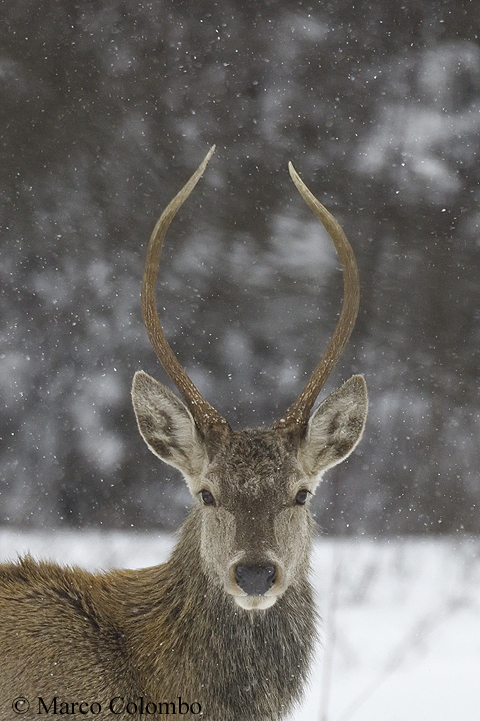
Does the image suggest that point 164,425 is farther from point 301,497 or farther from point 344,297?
point 344,297

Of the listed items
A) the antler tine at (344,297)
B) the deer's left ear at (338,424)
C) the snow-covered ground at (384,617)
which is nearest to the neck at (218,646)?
the snow-covered ground at (384,617)

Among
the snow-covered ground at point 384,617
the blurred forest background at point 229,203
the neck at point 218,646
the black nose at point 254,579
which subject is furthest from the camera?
the blurred forest background at point 229,203

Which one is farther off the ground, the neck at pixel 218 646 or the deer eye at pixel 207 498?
the deer eye at pixel 207 498

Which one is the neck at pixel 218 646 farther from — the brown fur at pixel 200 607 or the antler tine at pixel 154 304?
the antler tine at pixel 154 304

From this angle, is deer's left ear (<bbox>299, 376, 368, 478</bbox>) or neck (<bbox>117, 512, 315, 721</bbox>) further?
deer's left ear (<bbox>299, 376, 368, 478</bbox>)

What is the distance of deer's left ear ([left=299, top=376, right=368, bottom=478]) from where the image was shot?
3309 millimetres

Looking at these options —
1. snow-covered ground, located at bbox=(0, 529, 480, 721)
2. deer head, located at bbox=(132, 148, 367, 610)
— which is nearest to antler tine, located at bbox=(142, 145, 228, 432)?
deer head, located at bbox=(132, 148, 367, 610)

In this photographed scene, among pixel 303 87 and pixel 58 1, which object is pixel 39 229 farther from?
pixel 303 87

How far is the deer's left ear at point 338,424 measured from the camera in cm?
331

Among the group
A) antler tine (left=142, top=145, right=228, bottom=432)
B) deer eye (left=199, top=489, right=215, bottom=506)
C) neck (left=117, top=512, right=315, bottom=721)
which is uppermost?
antler tine (left=142, top=145, right=228, bottom=432)

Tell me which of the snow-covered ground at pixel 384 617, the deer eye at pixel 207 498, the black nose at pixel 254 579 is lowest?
the snow-covered ground at pixel 384 617

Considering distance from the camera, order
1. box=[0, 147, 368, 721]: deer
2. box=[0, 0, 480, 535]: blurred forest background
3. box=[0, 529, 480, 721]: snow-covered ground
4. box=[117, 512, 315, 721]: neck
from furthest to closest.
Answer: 1. box=[0, 0, 480, 535]: blurred forest background
2. box=[0, 529, 480, 721]: snow-covered ground
3. box=[117, 512, 315, 721]: neck
4. box=[0, 147, 368, 721]: deer

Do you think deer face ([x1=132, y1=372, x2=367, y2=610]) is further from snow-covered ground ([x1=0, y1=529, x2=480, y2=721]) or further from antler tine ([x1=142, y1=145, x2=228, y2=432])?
snow-covered ground ([x1=0, y1=529, x2=480, y2=721])

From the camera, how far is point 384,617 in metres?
5.80
